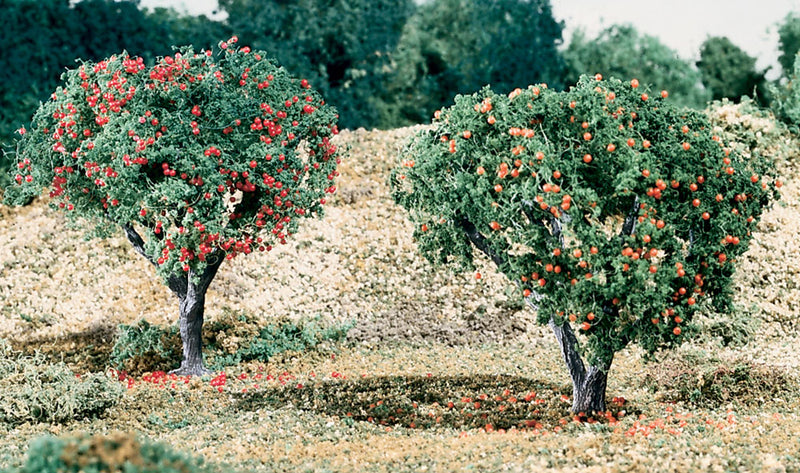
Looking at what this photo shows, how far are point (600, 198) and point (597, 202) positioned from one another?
32cm

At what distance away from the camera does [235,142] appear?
13992 mm

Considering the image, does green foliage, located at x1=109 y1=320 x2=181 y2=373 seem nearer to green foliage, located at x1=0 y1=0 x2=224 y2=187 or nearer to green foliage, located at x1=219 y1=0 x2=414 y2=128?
green foliage, located at x1=0 y1=0 x2=224 y2=187

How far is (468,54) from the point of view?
1534 inches

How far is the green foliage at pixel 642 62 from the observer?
44.8 meters

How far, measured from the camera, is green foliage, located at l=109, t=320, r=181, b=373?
16.2 metres

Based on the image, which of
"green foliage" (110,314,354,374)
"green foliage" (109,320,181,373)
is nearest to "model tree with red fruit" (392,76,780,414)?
"green foliage" (110,314,354,374)

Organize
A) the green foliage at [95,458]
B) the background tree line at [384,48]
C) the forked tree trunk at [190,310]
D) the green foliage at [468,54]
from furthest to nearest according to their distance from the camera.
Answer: the green foliage at [468,54] < the background tree line at [384,48] < the forked tree trunk at [190,310] < the green foliage at [95,458]

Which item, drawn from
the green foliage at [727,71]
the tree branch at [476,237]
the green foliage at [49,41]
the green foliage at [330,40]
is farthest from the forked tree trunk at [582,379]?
the green foliage at [727,71]

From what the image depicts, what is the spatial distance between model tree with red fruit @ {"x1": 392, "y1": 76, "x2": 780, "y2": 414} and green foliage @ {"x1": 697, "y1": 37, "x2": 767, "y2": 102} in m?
35.6

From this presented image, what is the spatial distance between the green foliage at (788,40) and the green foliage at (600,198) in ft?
115

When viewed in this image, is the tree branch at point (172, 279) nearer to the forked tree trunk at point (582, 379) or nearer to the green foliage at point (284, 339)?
the green foliage at point (284, 339)

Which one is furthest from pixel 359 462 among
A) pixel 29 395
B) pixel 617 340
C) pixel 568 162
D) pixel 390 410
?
pixel 29 395

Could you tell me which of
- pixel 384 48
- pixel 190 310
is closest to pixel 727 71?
pixel 384 48

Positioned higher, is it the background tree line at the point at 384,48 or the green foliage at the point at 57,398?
the background tree line at the point at 384,48
